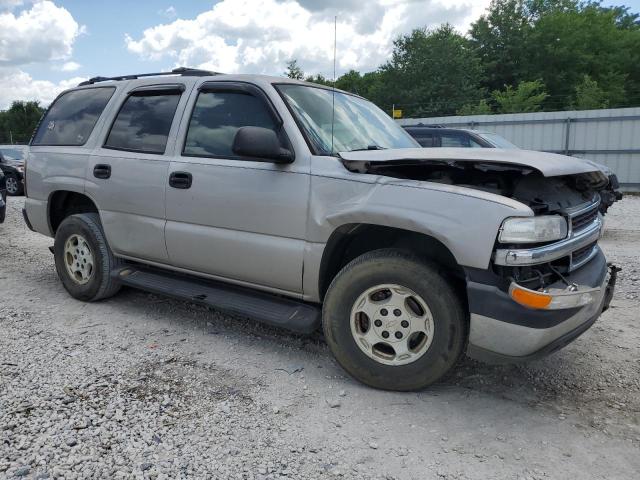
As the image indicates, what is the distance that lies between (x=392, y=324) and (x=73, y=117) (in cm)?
377

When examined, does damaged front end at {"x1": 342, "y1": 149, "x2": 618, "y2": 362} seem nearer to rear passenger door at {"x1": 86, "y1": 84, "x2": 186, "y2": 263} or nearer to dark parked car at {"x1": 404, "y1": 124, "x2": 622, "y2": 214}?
rear passenger door at {"x1": 86, "y1": 84, "x2": 186, "y2": 263}

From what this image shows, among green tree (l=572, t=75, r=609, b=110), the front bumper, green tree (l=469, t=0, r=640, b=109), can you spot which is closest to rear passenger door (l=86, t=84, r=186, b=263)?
the front bumper

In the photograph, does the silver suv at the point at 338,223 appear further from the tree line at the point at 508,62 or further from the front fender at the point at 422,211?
the tree line at the point at 508,62

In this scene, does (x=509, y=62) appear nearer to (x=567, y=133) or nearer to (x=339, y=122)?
(x=567, y=133)

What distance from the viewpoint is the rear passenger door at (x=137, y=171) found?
4.22 meters

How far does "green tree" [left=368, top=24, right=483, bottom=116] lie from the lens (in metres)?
38.4

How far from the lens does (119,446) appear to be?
2.71 m

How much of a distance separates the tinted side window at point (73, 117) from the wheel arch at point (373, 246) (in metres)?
2.77

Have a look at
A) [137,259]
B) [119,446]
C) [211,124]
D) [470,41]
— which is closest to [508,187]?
[211,124]

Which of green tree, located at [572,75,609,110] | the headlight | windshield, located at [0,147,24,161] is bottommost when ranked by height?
the headlight

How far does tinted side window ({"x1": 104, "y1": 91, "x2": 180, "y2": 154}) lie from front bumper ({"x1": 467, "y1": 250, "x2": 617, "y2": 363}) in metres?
2.73

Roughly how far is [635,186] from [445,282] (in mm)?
15900

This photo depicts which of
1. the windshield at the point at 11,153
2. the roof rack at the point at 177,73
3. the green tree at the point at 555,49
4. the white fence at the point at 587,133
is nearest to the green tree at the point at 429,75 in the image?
the green tree at the point at 555,49

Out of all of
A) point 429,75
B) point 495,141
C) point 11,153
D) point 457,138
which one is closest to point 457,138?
point 457,138
